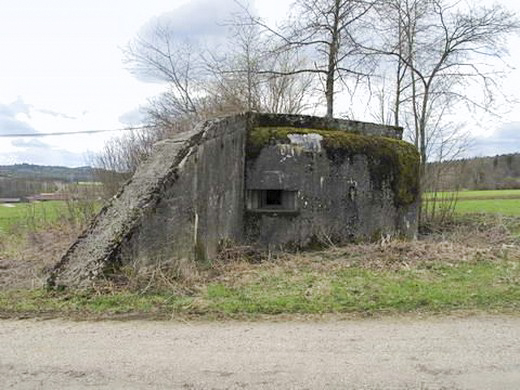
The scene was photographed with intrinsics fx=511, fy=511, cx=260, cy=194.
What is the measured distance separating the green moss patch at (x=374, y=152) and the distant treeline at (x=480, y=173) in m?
6.24

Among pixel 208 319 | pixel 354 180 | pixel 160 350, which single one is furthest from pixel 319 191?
pixel 160 350

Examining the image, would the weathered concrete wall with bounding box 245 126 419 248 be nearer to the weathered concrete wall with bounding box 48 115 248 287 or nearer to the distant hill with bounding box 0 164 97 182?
the weathered concrete wall with bounding box 48 115 248 287

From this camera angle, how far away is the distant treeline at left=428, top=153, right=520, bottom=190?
17.2m

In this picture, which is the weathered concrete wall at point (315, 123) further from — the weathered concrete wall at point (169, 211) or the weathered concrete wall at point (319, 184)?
the weathered concrete wall at point (169, 211)

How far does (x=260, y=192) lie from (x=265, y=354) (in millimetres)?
6010

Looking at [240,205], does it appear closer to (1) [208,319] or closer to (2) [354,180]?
(2) [354,180]

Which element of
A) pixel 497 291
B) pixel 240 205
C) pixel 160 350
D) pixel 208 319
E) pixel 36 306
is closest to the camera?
pixel 160 350

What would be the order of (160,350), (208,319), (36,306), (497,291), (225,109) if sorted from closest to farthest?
(160,350) → (208,319) → (36,306) → (497,291) → (225,109)

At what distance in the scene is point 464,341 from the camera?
4.49 metres

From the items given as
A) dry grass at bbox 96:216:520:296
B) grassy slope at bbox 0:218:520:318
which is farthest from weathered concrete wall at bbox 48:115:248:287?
grassy slope at bbox 0:218:520:318


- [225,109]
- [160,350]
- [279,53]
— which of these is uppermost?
[279,53]

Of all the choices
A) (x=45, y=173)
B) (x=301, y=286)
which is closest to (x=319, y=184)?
(x=301, y=286)

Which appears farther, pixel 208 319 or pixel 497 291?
pixel 497 291

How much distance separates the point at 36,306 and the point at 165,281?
146cm
